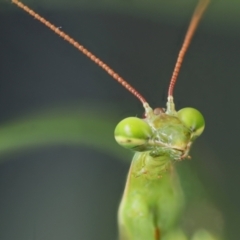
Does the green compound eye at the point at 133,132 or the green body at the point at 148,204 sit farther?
the green body at the point at 148,204

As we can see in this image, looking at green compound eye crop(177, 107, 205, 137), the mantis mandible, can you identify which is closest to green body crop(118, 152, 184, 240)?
the mantis mandible

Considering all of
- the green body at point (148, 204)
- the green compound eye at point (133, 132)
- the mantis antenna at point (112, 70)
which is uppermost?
the mantis antenna at point (112, 70)

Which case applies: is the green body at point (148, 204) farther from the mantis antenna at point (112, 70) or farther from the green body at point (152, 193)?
the mantis antenna at point (112, 70)

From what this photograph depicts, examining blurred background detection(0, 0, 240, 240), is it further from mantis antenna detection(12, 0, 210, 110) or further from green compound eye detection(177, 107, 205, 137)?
green compound eye detection(177, 107, 205, 137)

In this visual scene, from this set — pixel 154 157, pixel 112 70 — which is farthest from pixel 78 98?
pixel 154 157

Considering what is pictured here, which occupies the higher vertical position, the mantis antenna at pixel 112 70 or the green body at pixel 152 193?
the mantis antenna at pixel 112 70

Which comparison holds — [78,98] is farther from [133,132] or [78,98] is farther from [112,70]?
[133,132]

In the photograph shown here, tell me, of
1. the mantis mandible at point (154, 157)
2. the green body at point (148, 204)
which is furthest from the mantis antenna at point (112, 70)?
the green body at point (148, 204)
